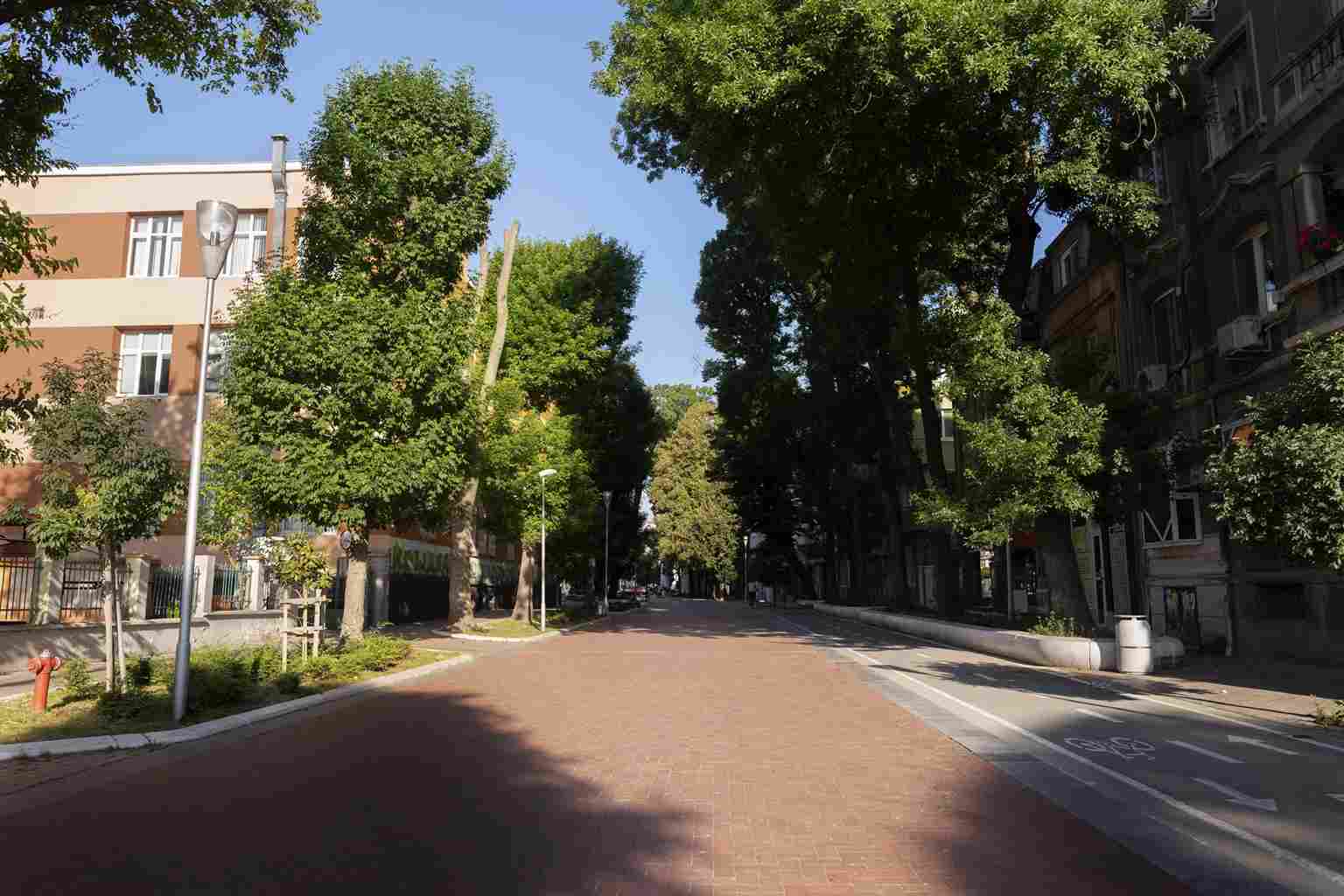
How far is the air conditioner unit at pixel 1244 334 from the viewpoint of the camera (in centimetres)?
1719

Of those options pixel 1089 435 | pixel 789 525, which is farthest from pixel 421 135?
pixel 789 525

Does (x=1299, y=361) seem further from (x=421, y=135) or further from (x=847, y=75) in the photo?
(x=421, y=135)

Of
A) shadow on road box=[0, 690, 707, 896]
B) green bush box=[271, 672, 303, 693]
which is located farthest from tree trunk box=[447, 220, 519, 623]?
shadow on road box=[0, 690, 707, 896]

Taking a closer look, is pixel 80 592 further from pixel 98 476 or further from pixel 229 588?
pixel 98 476

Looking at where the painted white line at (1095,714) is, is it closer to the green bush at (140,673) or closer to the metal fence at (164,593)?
the green bush at (140,673)

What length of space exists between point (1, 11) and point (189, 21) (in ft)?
8.62

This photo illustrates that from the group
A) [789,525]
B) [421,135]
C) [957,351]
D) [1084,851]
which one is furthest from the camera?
[789,525]

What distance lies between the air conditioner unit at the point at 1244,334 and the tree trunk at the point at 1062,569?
174 inches

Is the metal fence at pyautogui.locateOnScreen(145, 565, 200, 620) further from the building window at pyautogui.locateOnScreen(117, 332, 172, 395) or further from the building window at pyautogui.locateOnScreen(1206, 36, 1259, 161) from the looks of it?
the building window at pyautogui.locateOnScreen(1206, 36, 1259, 161)

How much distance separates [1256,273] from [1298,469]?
10522 millimetres

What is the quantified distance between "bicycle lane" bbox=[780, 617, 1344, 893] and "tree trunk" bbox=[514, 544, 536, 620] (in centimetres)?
2059

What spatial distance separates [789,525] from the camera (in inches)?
2042

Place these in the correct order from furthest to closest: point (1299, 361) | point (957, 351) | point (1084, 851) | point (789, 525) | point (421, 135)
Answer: point (789, 525), point (421, 135), point (957, 351), point (1299, 361), point (1084, 851)

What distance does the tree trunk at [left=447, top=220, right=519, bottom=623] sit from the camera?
90.0 feet
